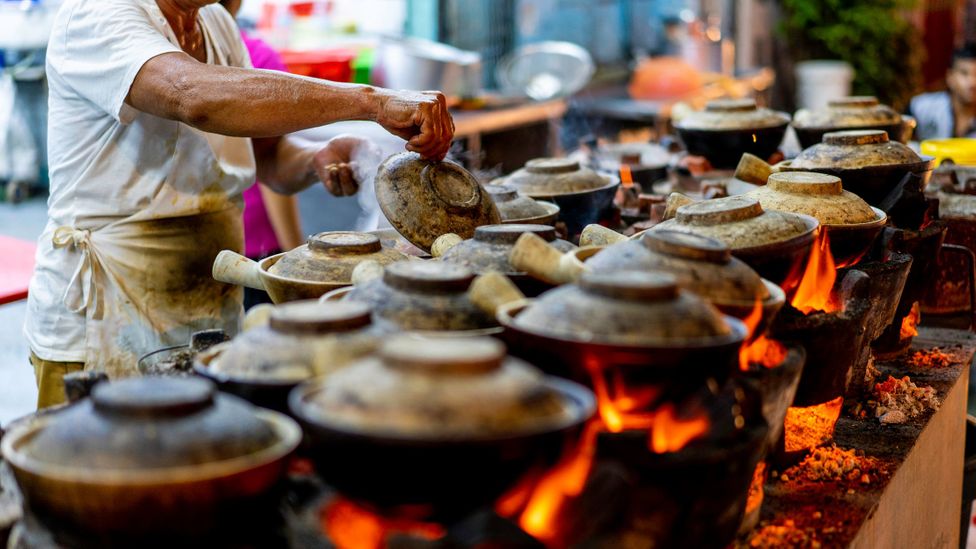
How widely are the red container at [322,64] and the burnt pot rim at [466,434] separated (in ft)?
13.9

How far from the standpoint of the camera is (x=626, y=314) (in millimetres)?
1605

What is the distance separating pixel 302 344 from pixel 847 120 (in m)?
2.87

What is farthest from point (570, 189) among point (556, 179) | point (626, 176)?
point (626, 176)

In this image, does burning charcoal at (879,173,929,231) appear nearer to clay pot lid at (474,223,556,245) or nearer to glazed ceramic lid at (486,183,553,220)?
glazed ceramic lid at (486,183,553,220)

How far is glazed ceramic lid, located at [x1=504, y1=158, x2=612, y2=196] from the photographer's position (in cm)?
332

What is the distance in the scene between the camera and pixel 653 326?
62.6 inches

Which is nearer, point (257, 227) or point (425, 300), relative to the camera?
point (425, 300)

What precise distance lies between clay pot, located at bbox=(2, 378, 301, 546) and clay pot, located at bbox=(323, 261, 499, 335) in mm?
413

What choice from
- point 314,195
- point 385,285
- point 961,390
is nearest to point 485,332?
point 385,285

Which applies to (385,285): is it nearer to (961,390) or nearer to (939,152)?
(961,390)

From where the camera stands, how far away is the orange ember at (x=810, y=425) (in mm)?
2402

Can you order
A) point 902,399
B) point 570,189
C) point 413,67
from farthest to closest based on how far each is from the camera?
point 413,67 → point 570,189 → point 902,399

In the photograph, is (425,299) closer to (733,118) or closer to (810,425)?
(810,425)

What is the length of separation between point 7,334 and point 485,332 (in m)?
6.02
